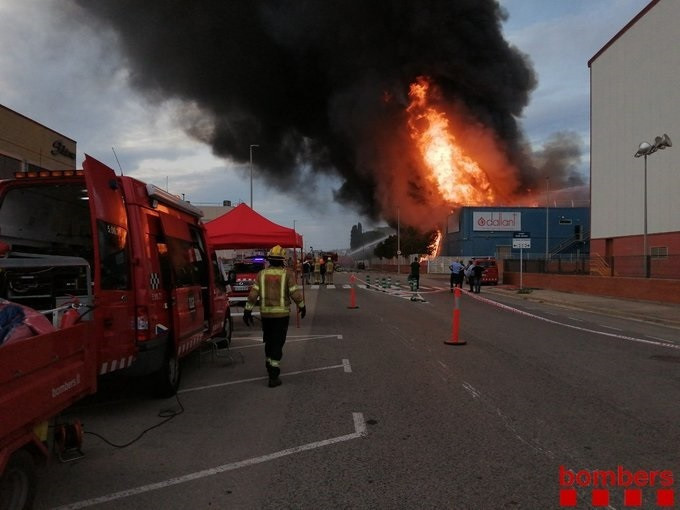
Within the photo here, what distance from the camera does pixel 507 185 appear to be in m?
60.8

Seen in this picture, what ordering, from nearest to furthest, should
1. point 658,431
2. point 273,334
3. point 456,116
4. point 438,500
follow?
point 438,500
point 658,431
point 273,334
point 456,116

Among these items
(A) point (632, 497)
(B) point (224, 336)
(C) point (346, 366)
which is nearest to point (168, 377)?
(C) point (346, 366)

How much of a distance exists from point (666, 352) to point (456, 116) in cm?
4533

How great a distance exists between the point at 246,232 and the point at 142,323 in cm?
878

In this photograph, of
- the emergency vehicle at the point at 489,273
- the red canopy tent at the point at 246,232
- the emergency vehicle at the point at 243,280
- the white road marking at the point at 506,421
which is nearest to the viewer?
the white road marking at the point at 506,421

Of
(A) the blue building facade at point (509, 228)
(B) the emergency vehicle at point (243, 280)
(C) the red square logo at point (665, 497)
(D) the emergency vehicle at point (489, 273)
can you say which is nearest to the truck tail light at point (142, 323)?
(C) the red square logo at point (665, 497)

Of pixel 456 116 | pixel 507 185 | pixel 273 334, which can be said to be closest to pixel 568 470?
pixel 273 334

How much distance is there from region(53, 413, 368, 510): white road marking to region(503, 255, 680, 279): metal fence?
58.9 ft

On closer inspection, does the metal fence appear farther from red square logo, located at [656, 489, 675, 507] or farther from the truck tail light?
the truck tail light

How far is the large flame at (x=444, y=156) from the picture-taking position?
51.6 meters

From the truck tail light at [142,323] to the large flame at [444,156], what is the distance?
48.7m

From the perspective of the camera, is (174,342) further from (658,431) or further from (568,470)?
(658,431)

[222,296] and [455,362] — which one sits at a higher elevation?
[222,296]

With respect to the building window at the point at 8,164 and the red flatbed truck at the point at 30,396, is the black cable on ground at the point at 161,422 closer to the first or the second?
the red flatbed truck at the point at 30,396
